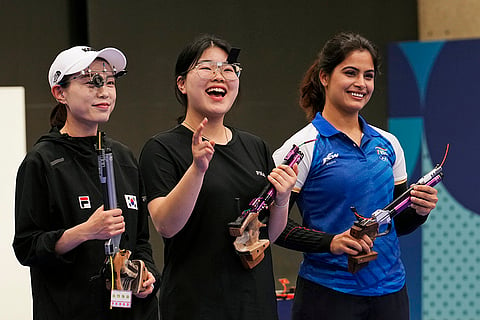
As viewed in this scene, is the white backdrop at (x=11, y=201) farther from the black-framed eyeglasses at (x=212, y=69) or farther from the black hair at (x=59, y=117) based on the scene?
the black-framed eyeglasses at (x=212, y=69)

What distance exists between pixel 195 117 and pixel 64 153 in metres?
0.41

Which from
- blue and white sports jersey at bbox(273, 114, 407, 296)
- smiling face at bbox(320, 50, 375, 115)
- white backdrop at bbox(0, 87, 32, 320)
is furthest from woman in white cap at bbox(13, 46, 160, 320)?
white backdrop at bbox(0, 87, 32, 320)

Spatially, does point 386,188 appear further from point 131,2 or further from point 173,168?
point 131,2

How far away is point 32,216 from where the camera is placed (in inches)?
85.3

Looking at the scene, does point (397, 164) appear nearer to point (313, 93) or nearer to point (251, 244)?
point (313, 93)

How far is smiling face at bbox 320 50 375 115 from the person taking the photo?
285 cm

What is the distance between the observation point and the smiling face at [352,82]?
2.85 m

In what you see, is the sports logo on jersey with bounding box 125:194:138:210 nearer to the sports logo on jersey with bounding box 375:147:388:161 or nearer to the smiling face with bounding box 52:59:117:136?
the smiling face with bounding box 52:59:117:136

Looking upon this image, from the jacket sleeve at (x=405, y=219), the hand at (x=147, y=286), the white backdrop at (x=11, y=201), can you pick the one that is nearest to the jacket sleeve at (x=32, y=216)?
the hand at (x=147, y=286)

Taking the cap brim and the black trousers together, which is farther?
the black trousers

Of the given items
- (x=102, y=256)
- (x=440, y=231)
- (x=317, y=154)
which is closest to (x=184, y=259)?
(x=102, y=256)

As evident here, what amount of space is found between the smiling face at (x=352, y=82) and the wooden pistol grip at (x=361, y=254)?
0.49 metres

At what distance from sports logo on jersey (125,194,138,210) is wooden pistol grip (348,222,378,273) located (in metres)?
0.72

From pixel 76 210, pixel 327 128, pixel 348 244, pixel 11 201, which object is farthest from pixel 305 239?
pixel 11 201
